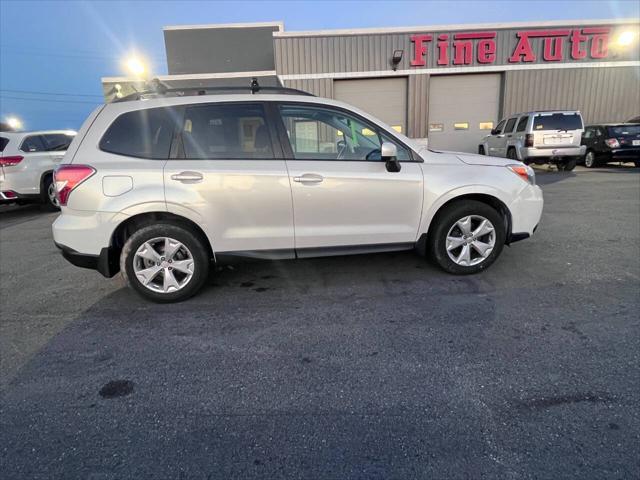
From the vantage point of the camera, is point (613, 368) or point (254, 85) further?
point (254, 85)

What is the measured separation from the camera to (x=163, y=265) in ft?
12.2

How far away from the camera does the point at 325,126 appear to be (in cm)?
402

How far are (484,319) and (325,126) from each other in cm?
232

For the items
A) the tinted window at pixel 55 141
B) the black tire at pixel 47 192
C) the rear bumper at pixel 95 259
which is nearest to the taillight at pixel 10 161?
the black tire at pixel 47 192

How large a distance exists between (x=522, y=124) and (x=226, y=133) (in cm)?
1198

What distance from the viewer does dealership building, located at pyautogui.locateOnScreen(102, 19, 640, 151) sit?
17797 mm

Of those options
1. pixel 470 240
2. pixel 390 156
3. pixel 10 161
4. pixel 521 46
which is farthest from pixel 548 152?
pixel 10 161

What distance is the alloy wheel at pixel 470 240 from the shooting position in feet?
13.6

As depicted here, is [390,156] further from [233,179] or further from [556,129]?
[556,129]

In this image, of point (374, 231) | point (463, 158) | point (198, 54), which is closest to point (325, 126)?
point (374, 231)

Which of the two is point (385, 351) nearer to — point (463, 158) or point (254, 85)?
point (463, 158)

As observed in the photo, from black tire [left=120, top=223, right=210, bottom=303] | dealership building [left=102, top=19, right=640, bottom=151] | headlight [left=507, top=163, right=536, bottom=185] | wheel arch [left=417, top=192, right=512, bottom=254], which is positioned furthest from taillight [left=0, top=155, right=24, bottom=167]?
dealership building [left=102, top=19, right=640, bottom=151]

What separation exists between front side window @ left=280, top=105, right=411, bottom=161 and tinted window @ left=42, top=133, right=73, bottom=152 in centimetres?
781

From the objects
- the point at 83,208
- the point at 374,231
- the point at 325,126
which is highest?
the point at 325,126
